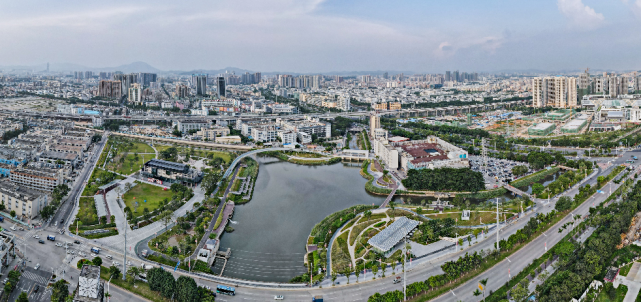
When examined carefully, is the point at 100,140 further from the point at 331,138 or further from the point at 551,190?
the point at 551,190

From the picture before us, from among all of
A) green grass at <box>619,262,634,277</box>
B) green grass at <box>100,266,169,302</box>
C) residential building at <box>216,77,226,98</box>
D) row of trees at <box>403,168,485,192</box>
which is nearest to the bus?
green grass at <box>100,266,169,302</box>

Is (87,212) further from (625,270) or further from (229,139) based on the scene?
(625,270)

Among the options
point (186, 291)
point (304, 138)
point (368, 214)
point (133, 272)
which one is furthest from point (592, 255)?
point (304, 138)

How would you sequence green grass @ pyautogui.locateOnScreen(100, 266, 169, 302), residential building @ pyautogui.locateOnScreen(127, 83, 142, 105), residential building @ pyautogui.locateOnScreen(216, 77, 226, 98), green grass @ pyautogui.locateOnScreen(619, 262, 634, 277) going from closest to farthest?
green grass @ pyautogui.locateOnScreen(100, 266, 169, 302) → green grass @ pyautogui.locateOnScreen(619, 262, 634, 277) → residential building @ pyautogui.locateOnScreen(127, 83, 142, 105) → residential building @ pyautogui.locateOnScreen(216, 77, 226, 98)

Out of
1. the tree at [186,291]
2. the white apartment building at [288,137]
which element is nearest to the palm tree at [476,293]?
the tree at [186,291]

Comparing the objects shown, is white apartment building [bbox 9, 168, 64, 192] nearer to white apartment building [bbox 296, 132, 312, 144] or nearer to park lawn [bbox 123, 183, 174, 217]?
park lawn [bbox 123, 183, 174, 217]

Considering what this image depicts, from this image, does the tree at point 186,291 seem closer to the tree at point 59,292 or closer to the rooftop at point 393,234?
the tree at point 59,292
